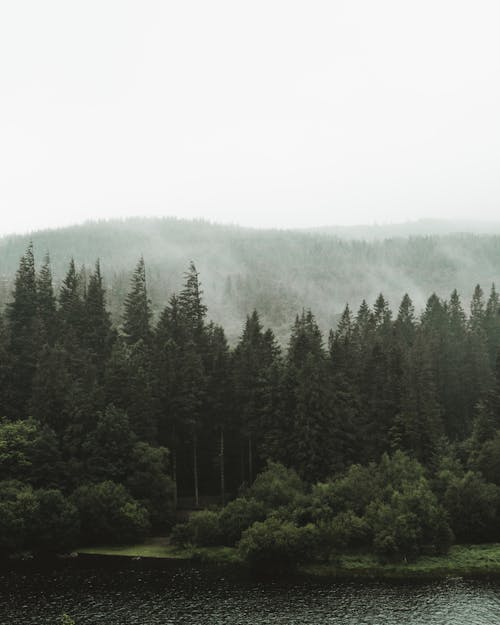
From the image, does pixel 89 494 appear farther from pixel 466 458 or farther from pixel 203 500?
pixel 466 458

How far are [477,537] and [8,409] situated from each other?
171ft

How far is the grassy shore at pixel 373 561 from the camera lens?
47.9m

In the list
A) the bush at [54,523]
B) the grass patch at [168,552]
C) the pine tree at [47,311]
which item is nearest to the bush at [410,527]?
the grass patch at [168,552]

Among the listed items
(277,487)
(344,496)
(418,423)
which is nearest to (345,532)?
(344,496)

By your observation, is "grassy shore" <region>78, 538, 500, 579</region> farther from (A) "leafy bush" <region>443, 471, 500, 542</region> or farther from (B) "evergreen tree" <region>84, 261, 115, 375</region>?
(B) "evergreen tree" <region>84, 261, 115, 375</region>

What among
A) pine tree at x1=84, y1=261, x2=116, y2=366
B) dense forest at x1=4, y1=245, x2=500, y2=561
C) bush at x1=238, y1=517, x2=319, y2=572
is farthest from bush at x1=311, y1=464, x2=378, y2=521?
pine tree at x1=84, y1=261, x2=116, y2=366

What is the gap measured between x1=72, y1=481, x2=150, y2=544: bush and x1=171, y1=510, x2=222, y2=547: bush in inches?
158

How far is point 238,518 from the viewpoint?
178 feet

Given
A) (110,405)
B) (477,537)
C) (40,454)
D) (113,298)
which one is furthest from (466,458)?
(113,298)

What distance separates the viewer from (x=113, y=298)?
185250 millimetres

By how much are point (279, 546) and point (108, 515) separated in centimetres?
1748

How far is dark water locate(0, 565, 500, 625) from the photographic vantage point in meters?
37.6

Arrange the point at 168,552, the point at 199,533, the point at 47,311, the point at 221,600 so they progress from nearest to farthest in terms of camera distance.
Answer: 1. the point at 221,600
2. the point at 168,552
3. the point at 199,533
4. the point at 47,311

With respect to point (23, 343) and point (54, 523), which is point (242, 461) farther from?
point (23, 343)
